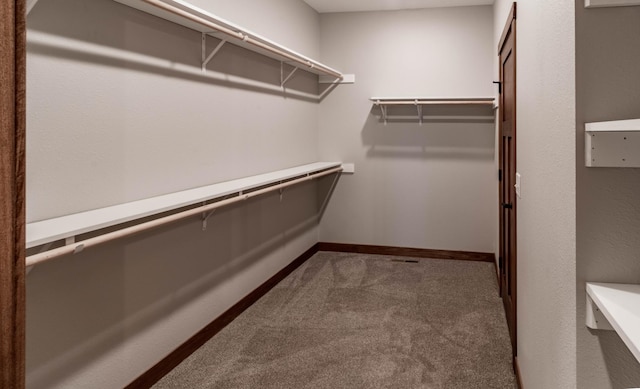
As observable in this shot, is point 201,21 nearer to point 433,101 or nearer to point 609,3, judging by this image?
point 609,3

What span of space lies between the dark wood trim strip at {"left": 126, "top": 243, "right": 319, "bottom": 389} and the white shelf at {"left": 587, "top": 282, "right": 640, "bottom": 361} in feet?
6.41

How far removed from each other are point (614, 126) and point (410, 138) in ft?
12.8

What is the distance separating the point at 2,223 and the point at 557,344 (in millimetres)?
1381

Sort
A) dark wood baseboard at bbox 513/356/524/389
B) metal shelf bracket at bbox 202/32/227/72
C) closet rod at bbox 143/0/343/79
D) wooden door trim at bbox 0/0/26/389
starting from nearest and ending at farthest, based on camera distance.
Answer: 1. wooden door trim at bbox 0/0/26/389
2. closet rod at bbox 143/0/343/79
3. dark wood baseboard at bbox 513/356/524/389
4. metal shelf bracket at bbox 202/32/227/72

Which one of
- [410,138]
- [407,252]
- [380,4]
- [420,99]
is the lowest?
[407,252]

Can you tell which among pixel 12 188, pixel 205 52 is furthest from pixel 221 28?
pixel 12 188

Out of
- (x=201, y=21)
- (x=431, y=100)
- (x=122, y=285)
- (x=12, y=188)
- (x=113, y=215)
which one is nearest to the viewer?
(x=12, y=188)

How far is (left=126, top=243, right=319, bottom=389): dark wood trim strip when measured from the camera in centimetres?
231

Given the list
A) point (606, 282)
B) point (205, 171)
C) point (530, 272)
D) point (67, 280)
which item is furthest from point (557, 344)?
point (205, 171)

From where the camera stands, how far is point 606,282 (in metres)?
1.05

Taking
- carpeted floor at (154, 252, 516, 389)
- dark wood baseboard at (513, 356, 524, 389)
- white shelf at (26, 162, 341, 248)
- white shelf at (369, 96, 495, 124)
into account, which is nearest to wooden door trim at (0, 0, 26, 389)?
white shelf at (26, 162, 341, 248)

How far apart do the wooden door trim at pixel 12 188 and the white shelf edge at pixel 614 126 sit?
1162 mm

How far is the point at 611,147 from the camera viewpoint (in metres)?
1.00

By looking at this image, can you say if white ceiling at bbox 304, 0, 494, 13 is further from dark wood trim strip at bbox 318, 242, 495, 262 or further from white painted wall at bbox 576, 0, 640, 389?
white painted wall at bbox 576, 0, 640, 389
